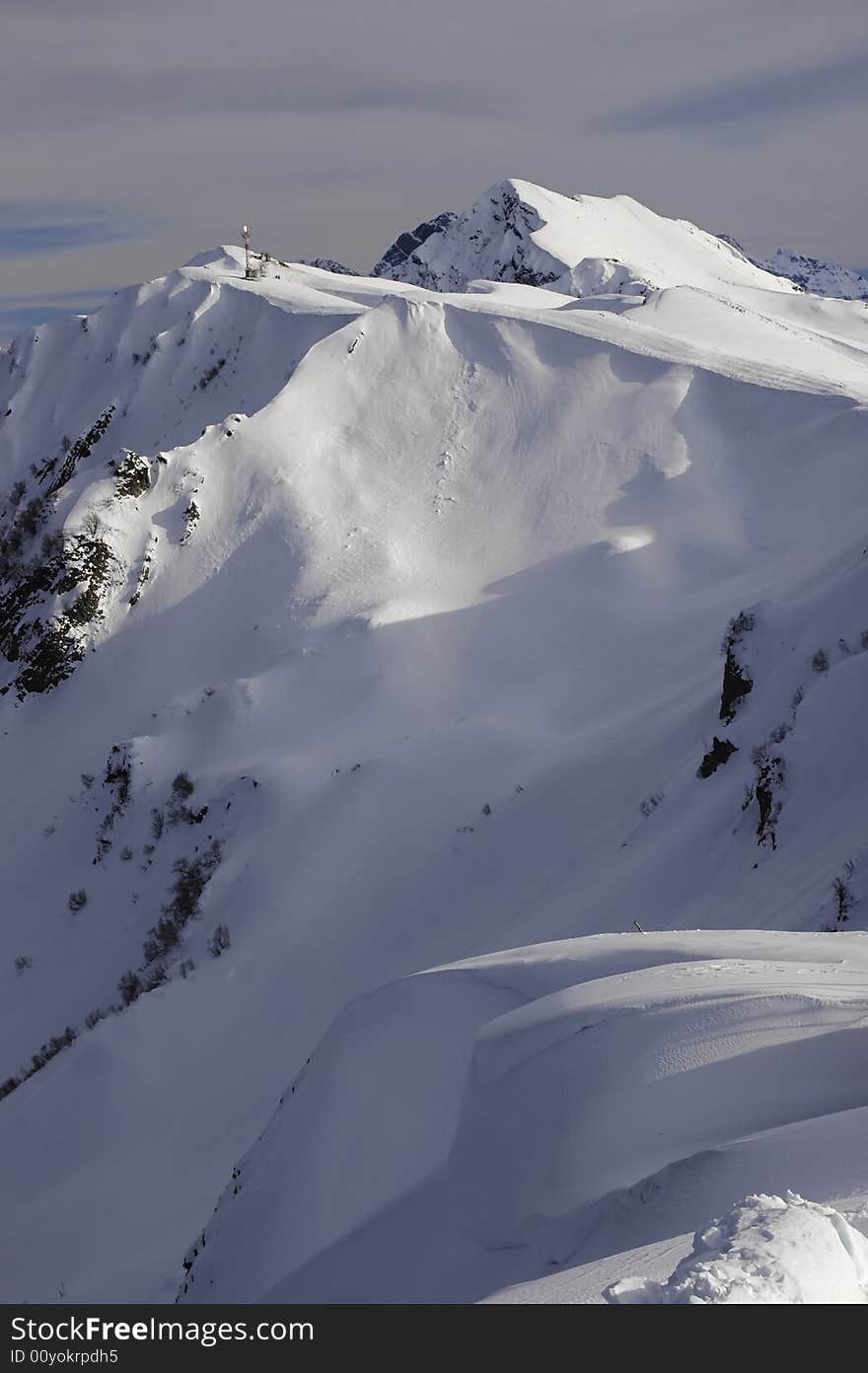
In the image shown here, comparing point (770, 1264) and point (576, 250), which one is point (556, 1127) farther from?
point (576, 250)

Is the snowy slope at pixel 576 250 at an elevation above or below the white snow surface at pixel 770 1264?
below

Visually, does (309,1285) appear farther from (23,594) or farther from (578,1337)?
(23,594)

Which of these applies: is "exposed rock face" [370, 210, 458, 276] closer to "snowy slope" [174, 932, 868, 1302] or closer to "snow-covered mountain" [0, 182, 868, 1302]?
"snow-covered mountain" [0, 182, 868, 1302]

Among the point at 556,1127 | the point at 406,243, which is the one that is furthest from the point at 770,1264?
the point at 406,243

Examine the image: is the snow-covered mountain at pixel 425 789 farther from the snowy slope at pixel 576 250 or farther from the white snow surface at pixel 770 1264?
the snowy slope at pixel 576 250

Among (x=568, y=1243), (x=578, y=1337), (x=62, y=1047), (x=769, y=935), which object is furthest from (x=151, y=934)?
(x=578, y=1337)

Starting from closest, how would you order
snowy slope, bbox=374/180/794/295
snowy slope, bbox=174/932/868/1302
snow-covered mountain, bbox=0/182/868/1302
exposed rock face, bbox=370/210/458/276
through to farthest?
1. snowy slope, bbox=174/932/868/1302
2. snow-covered mountain, bbox=0/182/868/1302
3. snowy slope, bbox=374/180/794/295
4. exposed rock face, bbox=370/210/458/276

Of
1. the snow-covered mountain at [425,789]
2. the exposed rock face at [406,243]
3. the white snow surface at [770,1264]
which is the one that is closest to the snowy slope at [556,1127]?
the snow-covered mountain at [425,789]

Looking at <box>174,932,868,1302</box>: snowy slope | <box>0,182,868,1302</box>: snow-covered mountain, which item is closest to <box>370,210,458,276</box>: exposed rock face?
<box>0,182,868,1302</box>: snow-covered mountain
